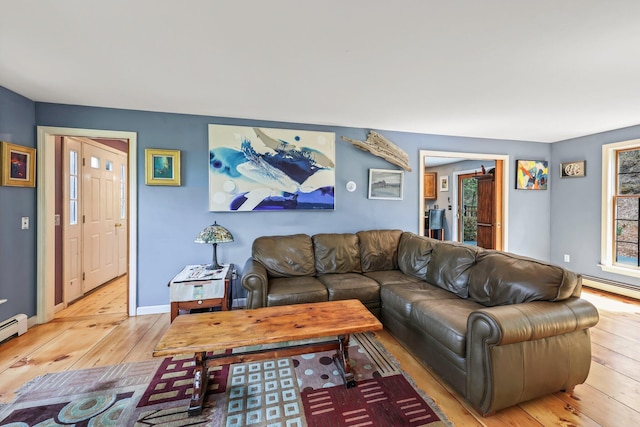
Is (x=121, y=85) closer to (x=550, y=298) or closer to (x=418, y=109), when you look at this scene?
(x=418, y=109)

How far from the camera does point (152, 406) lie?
172 centimetres

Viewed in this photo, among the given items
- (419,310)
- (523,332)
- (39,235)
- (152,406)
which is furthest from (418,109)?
(39,235)

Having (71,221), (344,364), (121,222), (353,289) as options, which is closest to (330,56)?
(353,289)

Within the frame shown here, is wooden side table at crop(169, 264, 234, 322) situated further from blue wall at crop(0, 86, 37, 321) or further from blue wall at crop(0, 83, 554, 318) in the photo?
blue wall at crop(0, 86, 37, 321)

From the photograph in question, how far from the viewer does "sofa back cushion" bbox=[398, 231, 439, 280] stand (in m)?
3.04

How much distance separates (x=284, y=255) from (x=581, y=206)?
4555 mm

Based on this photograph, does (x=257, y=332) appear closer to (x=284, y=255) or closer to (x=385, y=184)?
(x=284, y=255)

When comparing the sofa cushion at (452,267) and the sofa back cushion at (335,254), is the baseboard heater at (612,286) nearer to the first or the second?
the sofa cushion at (452,267)

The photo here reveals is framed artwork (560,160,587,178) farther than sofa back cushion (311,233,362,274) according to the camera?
Yes

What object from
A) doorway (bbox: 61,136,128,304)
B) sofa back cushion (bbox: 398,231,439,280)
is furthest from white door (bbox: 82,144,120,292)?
sofa back cushion (bbox: 398,231,439,280)

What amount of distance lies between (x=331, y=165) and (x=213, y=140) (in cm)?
147

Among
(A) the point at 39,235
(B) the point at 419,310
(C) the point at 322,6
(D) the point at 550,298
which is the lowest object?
(B) the point at 419,310

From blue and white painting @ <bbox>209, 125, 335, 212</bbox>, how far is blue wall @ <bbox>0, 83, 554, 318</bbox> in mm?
116

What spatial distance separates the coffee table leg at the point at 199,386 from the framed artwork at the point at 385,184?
2819mm
